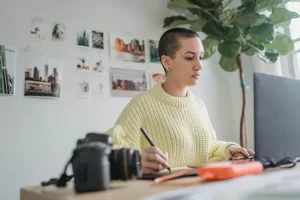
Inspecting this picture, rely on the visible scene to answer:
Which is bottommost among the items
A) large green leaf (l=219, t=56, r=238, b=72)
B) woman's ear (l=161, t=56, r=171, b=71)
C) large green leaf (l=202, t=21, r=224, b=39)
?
woman's ear (l=161, t=56, r=171, b=71)

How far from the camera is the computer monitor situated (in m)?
0.68

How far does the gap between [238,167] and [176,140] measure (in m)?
0.60

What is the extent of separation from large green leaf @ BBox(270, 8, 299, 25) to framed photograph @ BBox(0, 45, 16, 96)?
Result: 1478 millimetres

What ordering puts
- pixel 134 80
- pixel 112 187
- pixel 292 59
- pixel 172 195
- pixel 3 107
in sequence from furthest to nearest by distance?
pixel 292 59 < pixel 134 80 < pixel 3 107 < pixel 112 187 < pixel 172 195

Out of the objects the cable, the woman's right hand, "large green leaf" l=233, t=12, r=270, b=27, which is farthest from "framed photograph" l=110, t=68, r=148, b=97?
the cable

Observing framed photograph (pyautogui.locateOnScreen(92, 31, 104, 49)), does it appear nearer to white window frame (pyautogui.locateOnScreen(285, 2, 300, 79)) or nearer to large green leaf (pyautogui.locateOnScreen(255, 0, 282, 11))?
large green leaf (pyautogui.locateOnScreen(255, 0, 282, 11))

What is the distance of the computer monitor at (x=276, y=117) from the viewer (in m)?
0.68

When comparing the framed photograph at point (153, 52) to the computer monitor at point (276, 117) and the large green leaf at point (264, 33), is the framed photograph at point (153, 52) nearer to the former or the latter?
the large green leaf at point (264, 33)

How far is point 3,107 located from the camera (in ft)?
4.86

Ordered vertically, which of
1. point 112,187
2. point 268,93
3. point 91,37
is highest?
point 91,37

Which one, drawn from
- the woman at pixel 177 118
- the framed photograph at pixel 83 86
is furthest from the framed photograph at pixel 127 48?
the woman at pixel 177 118

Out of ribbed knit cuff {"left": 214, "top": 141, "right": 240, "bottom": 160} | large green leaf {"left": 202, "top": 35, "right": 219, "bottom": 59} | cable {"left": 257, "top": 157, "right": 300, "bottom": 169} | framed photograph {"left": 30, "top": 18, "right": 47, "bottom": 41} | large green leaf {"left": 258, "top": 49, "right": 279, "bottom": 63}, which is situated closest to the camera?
cable {"left": 257, "top": 157, "right": 300, "bottom": 169}

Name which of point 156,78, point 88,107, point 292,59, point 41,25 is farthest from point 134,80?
point 292,59

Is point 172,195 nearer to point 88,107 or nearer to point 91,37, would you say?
point 88,107
